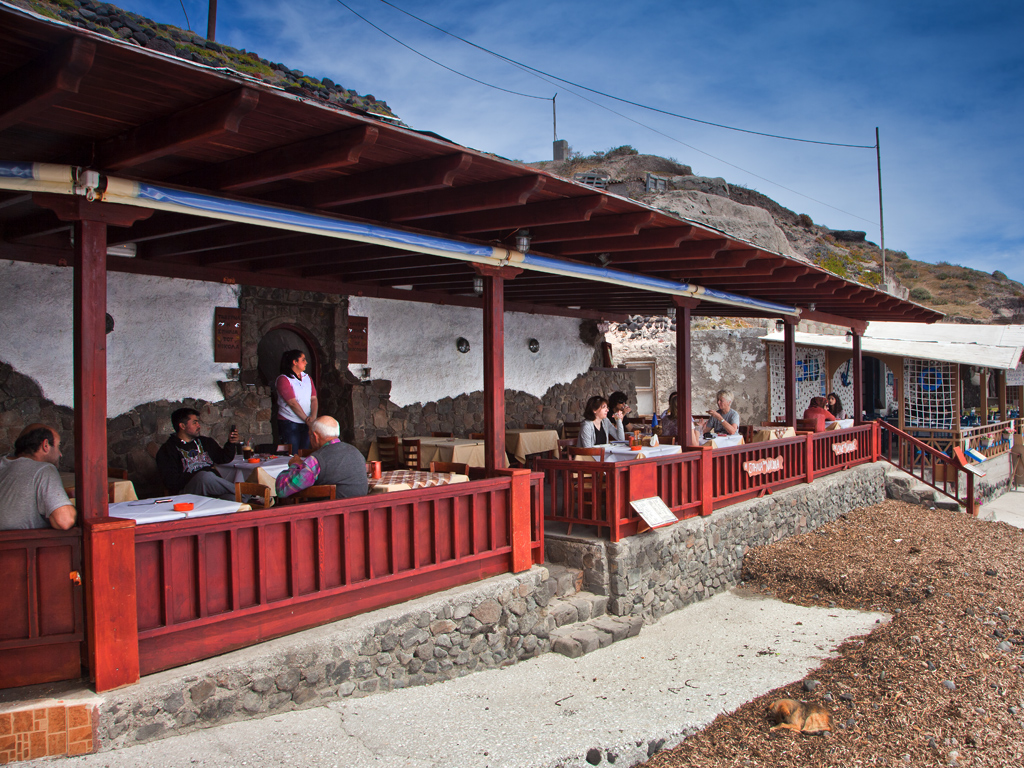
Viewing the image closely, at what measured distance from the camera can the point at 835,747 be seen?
3.96 m

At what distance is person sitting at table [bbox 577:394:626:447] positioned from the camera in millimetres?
7066

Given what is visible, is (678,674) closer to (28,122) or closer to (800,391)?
(28,122)

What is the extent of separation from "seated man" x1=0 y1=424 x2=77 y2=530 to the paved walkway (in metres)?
1.09

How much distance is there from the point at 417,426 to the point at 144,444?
130 inches

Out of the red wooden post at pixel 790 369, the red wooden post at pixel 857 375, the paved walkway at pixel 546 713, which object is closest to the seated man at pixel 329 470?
the paved walkway at pixel 546 713

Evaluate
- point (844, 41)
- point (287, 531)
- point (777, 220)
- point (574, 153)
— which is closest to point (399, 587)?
point (287, 531)

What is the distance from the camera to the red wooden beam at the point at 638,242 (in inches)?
230

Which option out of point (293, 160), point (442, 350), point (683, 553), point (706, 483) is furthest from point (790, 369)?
point (293, 160)

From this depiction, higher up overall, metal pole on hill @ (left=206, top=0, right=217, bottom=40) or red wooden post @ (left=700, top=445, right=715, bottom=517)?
metal pole on hill @ (left=206, top=0, right=217, bottom=40)

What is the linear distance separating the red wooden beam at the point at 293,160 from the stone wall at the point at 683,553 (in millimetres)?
3873

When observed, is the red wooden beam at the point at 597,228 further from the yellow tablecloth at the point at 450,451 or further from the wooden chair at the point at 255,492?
the wooden chair at the point at 255,492

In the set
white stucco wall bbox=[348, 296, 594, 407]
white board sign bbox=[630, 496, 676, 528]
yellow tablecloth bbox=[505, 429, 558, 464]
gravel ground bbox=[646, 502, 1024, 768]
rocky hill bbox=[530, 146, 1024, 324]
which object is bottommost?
gravel ground bbox=[646, 502, 1024, 768]

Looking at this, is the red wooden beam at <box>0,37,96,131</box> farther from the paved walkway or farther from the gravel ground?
the gravel ground

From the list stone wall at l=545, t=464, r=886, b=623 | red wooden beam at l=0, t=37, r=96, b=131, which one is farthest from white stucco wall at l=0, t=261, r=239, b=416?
stone wall at l=545, t=464, r=886, b=623
